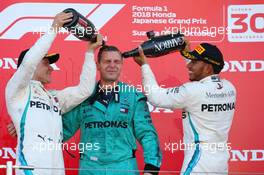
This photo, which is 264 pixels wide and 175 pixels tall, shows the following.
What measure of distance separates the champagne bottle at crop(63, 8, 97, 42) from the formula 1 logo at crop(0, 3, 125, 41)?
613mm

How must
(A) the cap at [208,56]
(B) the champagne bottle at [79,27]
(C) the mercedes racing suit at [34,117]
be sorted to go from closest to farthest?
(C) the mercedes racing suit at [34,117] < (B) the champagne bottle at [79,27] < (A) the cap at [208,56]

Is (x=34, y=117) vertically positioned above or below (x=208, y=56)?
below

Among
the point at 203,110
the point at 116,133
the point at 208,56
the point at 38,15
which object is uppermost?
the point at 38,15

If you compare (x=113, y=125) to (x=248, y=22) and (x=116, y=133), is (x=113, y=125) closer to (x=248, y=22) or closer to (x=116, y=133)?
(x=116, y=133)

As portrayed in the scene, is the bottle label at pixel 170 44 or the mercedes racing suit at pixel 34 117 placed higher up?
the bottle label at pixel 170 44

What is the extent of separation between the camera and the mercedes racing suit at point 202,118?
11.8 feet

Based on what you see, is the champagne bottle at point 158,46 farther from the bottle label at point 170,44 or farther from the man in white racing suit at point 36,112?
the man in white racing suit at point 36,112

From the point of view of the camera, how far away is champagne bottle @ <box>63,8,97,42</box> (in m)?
3.57

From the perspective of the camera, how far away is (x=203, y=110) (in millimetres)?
3604

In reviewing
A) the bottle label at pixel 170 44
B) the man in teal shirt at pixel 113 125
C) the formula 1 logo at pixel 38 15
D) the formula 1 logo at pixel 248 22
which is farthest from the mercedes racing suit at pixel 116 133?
the formula 1 logo at pixel 248 22

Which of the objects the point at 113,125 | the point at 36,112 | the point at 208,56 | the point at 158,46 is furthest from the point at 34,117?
the point at 208,56

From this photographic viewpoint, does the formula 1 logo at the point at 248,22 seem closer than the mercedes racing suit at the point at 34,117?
No

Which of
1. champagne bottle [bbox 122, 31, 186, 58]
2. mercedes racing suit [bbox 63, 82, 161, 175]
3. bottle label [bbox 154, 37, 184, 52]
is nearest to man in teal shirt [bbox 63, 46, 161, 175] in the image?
mercedes racing suit [bbox 63, 82, 161, 175]

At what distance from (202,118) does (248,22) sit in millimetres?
913
